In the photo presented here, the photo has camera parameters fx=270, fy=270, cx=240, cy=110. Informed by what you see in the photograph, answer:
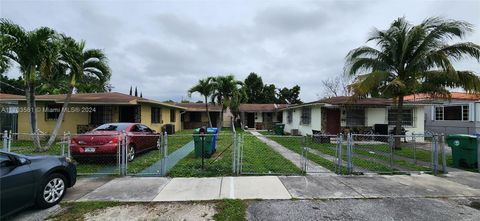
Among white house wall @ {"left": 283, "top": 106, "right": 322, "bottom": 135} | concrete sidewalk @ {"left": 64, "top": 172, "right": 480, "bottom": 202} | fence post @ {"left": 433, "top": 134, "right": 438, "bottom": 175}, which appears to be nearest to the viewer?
concrete sidewalk @ {"left": 64, "top": 172, "right": 480, "bottom": 202}

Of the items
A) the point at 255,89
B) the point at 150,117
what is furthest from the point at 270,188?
the point at 255,89

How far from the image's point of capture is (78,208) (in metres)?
5.01

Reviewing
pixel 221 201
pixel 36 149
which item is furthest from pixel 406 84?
pixel 36 149

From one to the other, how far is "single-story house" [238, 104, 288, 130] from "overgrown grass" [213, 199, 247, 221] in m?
25.8

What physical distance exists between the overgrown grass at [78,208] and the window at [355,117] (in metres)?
15.6

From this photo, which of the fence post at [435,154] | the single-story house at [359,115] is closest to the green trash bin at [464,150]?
the fence post at [435,154]

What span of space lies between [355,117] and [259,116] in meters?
15.8

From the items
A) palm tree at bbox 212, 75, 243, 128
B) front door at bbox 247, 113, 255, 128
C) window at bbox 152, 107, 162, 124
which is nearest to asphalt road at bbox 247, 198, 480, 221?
window at bbox 152, 107, 162, 124

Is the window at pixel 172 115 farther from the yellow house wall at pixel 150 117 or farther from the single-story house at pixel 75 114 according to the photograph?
the single-story house at pixel 75 114

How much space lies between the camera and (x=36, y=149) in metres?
11.3

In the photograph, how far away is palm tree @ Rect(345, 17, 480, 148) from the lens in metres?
11.5

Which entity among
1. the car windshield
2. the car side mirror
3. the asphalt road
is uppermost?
the car windshield

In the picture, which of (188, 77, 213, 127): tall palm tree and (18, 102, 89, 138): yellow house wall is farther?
(188, 77, 213, 127): tall palm tree

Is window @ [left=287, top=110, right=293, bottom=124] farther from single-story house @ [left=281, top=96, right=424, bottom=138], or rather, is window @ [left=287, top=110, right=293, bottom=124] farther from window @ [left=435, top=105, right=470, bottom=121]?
window @ [left=435, top=105, right=470, bottom=121]
